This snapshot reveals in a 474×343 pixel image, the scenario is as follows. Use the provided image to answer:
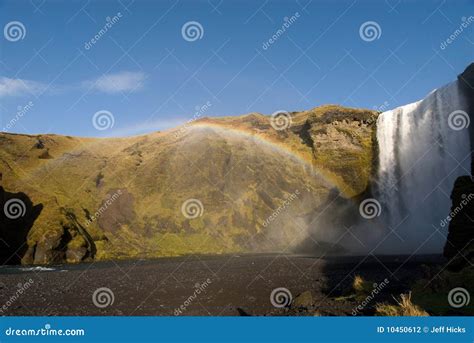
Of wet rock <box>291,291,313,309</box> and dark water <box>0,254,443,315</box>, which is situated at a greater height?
wet rock <box>291,291,313,309</box>

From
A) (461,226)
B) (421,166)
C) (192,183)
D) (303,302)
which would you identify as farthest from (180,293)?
(192,183)

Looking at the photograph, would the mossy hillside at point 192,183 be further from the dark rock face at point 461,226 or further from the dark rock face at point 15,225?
the dark rock face at point 461,226

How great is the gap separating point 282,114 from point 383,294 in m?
137

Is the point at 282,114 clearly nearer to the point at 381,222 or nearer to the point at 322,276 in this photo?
the point at 381,222

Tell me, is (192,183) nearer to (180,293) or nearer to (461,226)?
(180,293)

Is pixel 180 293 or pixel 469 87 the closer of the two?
pixel 180 293

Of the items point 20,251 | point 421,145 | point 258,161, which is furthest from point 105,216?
point 421,145

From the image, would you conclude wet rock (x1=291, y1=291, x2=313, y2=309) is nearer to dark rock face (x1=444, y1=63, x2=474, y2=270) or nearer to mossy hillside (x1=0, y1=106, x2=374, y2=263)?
dark rock face (x1=444, y1=63, x2=474, y2=270)

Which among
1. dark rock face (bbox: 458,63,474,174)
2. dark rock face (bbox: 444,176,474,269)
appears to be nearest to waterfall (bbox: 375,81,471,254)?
dark rock face (bbox: 458,63,474,174)

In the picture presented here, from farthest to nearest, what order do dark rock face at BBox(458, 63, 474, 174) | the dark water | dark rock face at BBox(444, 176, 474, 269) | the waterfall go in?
1. the waterfall
2. dark rock face at BBox(458, 63, 474, 174)
3. dark rock face at BBox(444, 176, 474, 269)
4. the dark water

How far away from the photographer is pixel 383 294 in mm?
25656

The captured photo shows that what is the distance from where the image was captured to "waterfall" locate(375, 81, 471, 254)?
6688cm

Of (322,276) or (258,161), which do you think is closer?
(322,276)

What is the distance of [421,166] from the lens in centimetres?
7406
